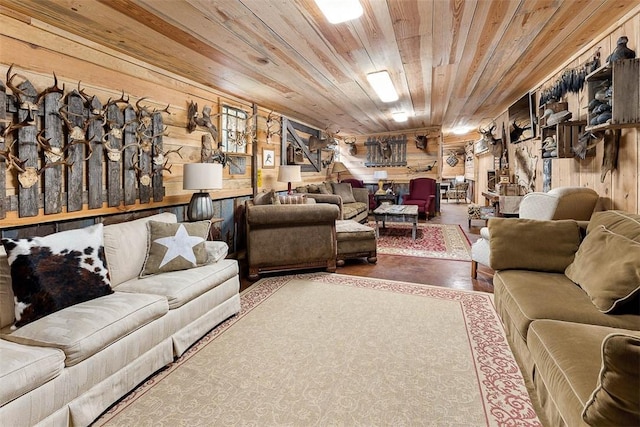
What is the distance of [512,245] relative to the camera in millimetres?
2238

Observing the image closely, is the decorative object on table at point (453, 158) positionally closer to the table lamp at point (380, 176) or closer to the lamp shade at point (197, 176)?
the table lamp at point (380, 176)

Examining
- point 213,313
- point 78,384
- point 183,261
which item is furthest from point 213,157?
point 78,384

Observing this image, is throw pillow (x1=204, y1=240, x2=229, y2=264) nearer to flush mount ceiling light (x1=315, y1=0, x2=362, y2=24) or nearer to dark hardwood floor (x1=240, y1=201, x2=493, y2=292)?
dark hardwood floor (x1=240, y1=201, x2=493, y2=292)

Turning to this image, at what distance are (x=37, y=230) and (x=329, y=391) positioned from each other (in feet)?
7.46

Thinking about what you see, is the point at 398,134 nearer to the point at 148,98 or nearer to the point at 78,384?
the point at 148,98

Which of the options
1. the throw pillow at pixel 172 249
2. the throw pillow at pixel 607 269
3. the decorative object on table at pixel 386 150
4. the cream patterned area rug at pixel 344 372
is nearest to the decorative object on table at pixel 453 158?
the decorative object on table at pixel 386 150

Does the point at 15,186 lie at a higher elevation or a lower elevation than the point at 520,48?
lower

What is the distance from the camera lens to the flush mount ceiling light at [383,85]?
3.52 meters

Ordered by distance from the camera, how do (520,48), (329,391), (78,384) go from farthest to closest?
(520,48) < (329,391) < (78,384)

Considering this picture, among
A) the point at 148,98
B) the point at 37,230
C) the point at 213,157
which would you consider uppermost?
the point at 148,98

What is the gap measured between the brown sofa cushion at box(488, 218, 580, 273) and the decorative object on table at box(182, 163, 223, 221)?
8.53 ft

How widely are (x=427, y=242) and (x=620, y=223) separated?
10.8 ft

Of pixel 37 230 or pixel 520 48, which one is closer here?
pixel 37 230

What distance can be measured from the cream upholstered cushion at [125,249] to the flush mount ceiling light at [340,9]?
6.81 ft
